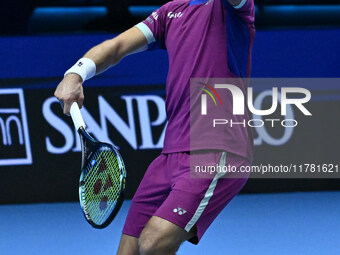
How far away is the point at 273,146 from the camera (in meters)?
6.73

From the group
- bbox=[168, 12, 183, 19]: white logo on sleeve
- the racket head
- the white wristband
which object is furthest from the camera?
bbox=[168, 12, 183, 19]: white logo on sleeve

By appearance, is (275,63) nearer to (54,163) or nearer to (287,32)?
(287,32)

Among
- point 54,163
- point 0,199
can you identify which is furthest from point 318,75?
point 0,199

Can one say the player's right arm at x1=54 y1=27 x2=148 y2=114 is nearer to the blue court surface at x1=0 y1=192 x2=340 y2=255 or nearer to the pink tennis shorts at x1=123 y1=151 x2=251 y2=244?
the pink tennis shorts at x1=123 y1=151 x2=251 y2=244

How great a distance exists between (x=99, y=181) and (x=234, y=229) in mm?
2597

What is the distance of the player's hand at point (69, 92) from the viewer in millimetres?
3152

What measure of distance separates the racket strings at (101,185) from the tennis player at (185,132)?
7.9 inches

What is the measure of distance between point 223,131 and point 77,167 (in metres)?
3.51

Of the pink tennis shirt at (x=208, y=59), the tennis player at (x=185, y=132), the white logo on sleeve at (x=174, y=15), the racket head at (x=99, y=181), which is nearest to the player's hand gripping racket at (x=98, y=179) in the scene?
the racket head at (x=99, y=181)

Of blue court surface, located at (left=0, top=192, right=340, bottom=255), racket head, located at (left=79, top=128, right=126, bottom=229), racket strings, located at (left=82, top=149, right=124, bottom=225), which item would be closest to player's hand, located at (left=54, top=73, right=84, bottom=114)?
racket head, located at (left=79, top=128, right=126, bottom=229)

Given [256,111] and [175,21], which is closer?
[175,21]

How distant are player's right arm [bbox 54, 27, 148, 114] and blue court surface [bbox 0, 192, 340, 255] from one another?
6.67 feet

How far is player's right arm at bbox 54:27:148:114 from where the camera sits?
10.4 ft

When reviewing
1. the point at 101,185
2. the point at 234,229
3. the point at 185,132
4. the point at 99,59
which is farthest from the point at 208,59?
the point at 234,229
